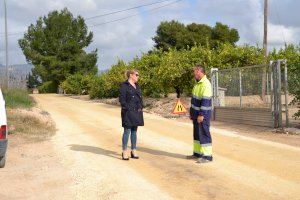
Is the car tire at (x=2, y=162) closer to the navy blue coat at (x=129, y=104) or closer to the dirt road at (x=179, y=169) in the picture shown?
the dirt road at (x=179, y=169)

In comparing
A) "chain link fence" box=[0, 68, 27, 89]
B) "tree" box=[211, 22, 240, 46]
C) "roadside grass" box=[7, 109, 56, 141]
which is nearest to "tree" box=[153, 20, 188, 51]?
"tree" box=[211, 22, 240, 46]

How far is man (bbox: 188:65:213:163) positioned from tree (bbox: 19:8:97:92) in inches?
2340

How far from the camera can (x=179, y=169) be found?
9383 millimetres

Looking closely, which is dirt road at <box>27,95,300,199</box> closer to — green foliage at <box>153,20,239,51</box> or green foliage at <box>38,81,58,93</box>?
green foliage at <box>153,20,239,51</box>

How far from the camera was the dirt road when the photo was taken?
297 inches

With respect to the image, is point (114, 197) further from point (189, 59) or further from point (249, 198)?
point (189, 59)

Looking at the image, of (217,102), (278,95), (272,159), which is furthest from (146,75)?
(272,159)

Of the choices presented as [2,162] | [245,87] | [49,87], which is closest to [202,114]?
[2,162]

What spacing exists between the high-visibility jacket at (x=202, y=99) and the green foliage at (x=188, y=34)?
184ft

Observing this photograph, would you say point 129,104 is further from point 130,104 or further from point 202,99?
point 202,99

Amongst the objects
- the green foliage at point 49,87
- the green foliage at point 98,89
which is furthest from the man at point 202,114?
the green foliage at point 49,87

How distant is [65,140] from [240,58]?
15954mm

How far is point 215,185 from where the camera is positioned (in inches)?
312

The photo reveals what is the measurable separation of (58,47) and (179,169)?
6175 cm
